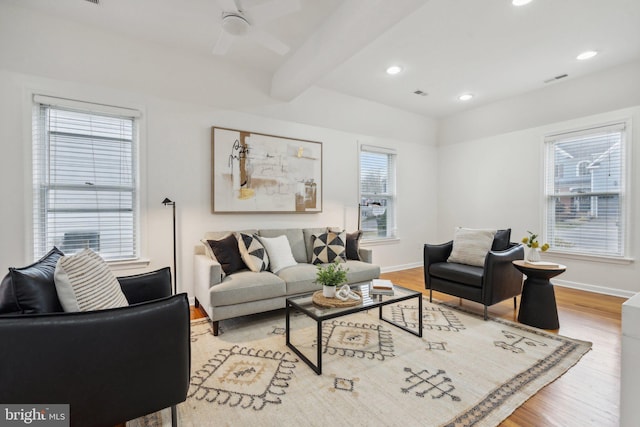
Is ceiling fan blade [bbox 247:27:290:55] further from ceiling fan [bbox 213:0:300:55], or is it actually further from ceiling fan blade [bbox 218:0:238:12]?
ceiling fan blade [bbox 218:0:238:12]

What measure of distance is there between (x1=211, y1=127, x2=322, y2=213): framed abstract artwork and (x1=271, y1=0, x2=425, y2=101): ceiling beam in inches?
28.5

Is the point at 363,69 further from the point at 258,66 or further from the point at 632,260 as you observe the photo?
the point at 632,260

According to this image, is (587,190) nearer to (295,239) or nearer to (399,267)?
(399,267)

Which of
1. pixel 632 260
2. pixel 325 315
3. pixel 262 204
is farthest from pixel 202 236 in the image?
pixel 632 260

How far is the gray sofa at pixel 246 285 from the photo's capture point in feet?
8.51

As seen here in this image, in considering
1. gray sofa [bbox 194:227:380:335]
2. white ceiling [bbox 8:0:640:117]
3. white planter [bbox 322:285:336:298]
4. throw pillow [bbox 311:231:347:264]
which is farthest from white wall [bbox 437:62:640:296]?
white planter [bbox 322:285:336:298]

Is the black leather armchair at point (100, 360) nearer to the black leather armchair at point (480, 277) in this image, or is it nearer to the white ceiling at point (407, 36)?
the white ceiling at point (407, 36)

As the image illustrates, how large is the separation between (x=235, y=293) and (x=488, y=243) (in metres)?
2.73

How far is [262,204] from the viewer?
3836 mm

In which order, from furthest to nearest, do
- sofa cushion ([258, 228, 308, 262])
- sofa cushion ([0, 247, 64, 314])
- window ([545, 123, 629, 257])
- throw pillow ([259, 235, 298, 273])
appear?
window ([545, 123, 629, 257]) < sofa cushion ([258, 228, 308, 262]) < throw pillow ([259, 235, 298, 273]) < sofa cushion ([0, 247, 64, 314])

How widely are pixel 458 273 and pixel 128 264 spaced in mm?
3446

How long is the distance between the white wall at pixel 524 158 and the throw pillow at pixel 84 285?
5.25 m

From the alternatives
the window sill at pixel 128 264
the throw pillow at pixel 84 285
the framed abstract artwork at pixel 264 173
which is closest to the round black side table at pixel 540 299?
the framed abstract artwork at pixel 264 173

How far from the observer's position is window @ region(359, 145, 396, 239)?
16.0 ft
